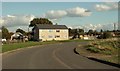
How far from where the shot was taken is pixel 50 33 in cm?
12300

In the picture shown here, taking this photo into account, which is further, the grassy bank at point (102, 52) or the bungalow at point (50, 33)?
the bungalow at point (50, 33)

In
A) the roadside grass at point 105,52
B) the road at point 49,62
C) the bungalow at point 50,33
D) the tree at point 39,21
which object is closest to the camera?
the road at point 49,62

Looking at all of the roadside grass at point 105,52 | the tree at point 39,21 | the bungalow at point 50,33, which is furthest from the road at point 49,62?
the tree at point 39,21

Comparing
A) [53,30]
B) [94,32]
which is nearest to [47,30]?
[53,30]

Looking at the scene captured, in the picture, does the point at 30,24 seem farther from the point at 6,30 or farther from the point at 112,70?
the point at 112,70

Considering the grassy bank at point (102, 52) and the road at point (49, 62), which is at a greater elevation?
the road at point (49, 62)

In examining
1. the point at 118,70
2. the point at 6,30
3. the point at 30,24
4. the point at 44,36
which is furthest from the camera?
the point at 30,24

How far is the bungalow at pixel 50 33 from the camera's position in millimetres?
120562

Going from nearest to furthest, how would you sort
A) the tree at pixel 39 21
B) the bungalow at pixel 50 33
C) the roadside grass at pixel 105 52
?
the roadside grass at pixel 105 52 < the bungalow at pixel 50 33 < the tree at pixel 39 21

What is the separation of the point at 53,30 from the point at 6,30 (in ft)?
69.7

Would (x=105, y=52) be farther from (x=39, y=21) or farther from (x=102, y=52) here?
(x=39, y=21)

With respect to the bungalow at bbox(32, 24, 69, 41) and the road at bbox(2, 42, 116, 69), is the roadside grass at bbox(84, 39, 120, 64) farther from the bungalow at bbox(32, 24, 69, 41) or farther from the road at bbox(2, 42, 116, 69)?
the bungalow at bbox(32, 24, 69, 41)

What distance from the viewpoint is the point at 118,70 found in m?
16.6

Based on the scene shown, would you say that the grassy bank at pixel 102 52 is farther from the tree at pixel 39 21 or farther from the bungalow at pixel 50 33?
the tree at pixel 39 21
